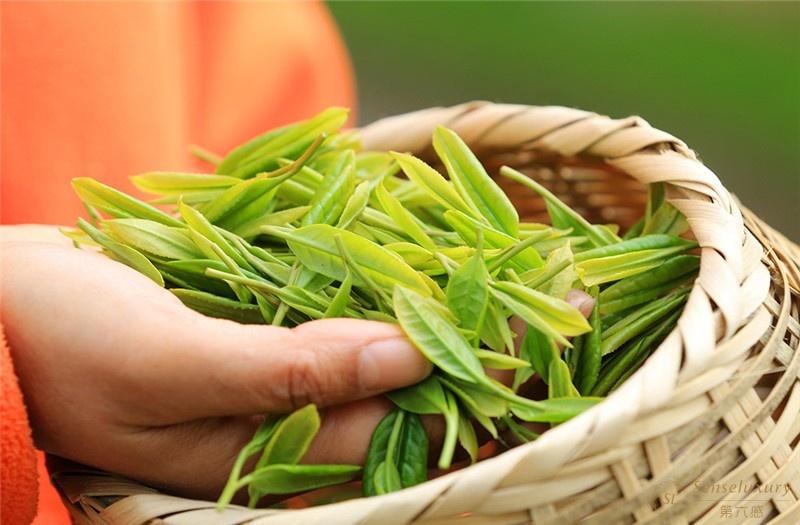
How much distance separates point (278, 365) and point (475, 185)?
6.3 inches

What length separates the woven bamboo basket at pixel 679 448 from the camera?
0.32m

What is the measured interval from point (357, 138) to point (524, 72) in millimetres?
741

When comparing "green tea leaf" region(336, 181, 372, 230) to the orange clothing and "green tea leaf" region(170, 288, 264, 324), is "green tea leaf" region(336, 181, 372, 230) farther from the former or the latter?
the orange clothing

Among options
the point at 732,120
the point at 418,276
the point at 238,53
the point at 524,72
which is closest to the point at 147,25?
the point at 238,53

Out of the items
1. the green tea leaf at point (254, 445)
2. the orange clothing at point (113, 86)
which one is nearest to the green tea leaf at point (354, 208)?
the green tea leaf at point (254, 445)

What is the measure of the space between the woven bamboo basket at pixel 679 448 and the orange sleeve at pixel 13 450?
0.02 m

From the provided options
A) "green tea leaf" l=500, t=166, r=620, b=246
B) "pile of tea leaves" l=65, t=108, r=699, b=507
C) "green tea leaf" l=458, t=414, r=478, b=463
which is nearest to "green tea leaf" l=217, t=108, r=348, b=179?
"pile of tea leaves" l=65, t=108, r=699, b=507

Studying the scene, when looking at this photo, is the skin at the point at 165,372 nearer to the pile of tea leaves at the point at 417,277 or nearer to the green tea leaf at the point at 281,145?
the pile of tea leaves at the point at 417,277

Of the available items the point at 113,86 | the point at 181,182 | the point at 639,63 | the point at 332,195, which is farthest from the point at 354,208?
the point at 639,63

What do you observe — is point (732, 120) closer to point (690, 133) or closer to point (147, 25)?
point (690, 133)

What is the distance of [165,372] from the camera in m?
0.35

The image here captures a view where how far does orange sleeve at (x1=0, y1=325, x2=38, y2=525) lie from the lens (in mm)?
367

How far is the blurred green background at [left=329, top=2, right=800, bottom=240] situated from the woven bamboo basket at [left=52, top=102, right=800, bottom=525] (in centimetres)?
73

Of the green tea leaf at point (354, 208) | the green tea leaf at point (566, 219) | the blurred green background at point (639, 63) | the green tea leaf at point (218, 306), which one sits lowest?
the blurred green background at point (639, 63)
